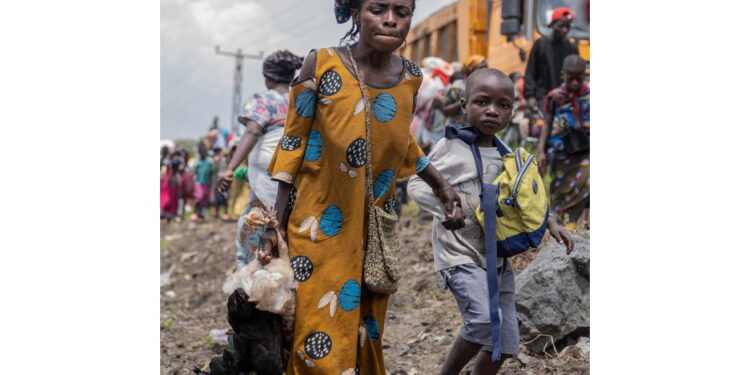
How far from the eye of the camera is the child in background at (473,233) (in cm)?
308

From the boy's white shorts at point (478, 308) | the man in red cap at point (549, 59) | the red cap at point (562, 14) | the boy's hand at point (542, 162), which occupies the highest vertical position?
the red cap at point (562, 14)

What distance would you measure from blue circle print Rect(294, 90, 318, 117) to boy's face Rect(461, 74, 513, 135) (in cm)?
79

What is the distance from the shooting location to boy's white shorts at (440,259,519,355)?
304 centimetres

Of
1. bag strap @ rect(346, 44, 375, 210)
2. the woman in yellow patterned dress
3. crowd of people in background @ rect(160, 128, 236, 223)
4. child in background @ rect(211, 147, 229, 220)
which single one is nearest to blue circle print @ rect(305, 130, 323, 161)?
the woman in yellow patterned dress

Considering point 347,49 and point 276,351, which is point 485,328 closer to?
point 276,351

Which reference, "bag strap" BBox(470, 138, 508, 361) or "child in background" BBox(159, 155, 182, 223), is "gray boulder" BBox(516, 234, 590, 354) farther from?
"child in background" BBox(159, 155, 182, 223)

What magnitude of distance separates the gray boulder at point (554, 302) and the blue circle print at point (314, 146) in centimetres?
176

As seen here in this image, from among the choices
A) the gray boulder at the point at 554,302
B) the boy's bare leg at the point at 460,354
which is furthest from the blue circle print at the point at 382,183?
the gray boulder at the point at 554,302

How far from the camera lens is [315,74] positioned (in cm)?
270

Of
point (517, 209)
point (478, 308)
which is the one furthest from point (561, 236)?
point (478, 308)

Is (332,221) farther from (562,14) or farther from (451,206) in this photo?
(562,14)

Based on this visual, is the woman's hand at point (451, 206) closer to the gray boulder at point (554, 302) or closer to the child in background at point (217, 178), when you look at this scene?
the gray boulder at point (554, 302)

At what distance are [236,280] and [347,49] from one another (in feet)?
2.93

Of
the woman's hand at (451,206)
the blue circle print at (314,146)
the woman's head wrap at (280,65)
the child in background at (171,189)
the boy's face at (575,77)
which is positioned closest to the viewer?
the blue circle print at (314,146)
